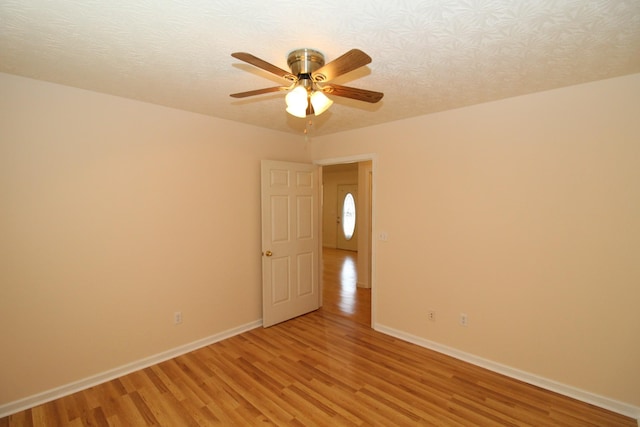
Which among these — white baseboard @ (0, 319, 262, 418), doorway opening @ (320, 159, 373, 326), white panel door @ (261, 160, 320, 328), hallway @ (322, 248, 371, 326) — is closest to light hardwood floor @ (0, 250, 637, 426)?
white baseboard @ (0, 319, 262, 418)

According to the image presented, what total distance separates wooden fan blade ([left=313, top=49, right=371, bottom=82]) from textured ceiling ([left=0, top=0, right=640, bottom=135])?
224 mm

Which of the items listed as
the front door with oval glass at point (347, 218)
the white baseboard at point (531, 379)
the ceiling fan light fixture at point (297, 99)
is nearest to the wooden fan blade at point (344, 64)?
the ceiling fan light fixture at point (297, 99)

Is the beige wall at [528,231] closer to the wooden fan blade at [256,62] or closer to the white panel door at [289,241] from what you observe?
the white panel door at [289,241]

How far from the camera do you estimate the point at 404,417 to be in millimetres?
2121

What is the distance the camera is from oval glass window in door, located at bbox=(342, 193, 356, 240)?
347 inches

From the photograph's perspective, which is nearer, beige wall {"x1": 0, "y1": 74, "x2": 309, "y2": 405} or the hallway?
beige wall {"x1": 0, "y1": 74, "x2": 309, "y2": 405}

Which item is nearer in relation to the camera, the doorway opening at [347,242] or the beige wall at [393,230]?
the beige wall at [393,230]

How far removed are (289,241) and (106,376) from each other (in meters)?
2.18

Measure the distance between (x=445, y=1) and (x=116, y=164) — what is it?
2.69 m

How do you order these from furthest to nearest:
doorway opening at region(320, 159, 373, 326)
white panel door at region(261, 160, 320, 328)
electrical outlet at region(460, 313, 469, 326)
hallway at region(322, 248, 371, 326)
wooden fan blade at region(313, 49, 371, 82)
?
doorway opening at region(320, 159, 373, 326)
hallway at region(322, 248, 371, 326)
white panel door at region(261, 160, 320, 328)
electrical outlet at region(460, 313, 469, 326)
wooden fan blade at region(313, 49, 371, 82)

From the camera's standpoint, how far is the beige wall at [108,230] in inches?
85.1

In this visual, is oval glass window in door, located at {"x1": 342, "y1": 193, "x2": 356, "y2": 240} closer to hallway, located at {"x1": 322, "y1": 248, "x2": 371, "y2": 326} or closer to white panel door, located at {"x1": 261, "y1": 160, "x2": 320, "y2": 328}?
hallway, located at {"x1": 322, "y1": 248, "x2": 371, "y2": 326}

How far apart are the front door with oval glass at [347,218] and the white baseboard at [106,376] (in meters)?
5.67

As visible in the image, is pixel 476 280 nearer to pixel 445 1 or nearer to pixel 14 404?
pixel 445 1
